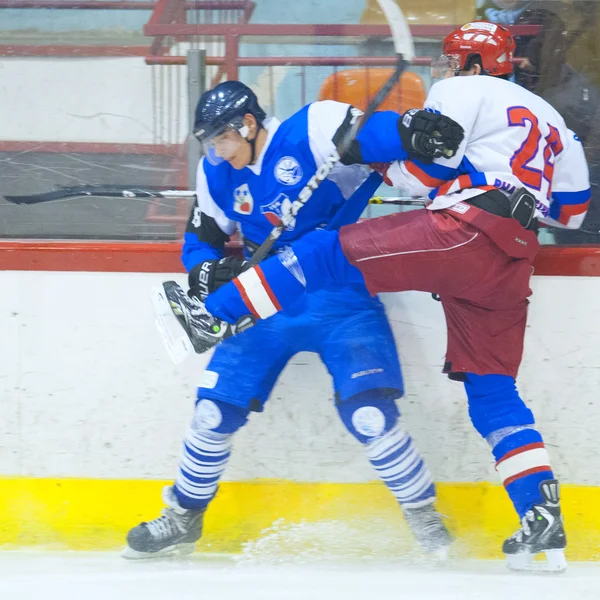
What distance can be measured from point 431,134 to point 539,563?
48.2 inches

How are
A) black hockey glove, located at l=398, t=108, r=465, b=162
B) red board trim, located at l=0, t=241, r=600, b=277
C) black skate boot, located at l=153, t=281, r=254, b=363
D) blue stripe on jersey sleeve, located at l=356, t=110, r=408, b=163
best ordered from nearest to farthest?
black hockey glove, located at l=398, t=108, r=465, b=162, blue stripe on jersey sleeve, located at l=356, t=110, r=408, b=163, black skate boot, located at l=153, t=281, r=254, b=363, red board trim, located at l=0, t=241, r=600, b=277

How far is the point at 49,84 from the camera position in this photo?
9.34ft

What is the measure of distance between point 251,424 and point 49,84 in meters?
1.23

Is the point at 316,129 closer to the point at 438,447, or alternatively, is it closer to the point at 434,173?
the point at 434,173

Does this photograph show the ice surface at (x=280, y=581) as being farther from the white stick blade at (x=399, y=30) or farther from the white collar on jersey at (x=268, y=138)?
the white stick blade at (x=399, y=30)

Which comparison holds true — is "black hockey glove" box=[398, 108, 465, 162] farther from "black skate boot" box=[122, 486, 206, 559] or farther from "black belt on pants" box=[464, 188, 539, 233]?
"black skate boot" box=[122, 486, 206, 559]

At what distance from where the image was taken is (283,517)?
2908mm

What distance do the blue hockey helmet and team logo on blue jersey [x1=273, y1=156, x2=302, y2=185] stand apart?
0.41ft

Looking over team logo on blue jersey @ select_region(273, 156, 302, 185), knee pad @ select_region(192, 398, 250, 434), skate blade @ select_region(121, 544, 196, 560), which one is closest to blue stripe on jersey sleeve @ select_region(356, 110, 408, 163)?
team logo on blue jersey @ select_region(273, 156, 302, 185)

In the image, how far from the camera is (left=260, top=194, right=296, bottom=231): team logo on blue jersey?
97.7 inches

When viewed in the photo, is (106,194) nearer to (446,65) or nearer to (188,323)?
(188,323)

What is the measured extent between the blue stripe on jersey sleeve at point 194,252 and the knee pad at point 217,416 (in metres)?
0.39

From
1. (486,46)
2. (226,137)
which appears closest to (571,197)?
(486,46)

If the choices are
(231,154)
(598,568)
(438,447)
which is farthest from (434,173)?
(598,568)
